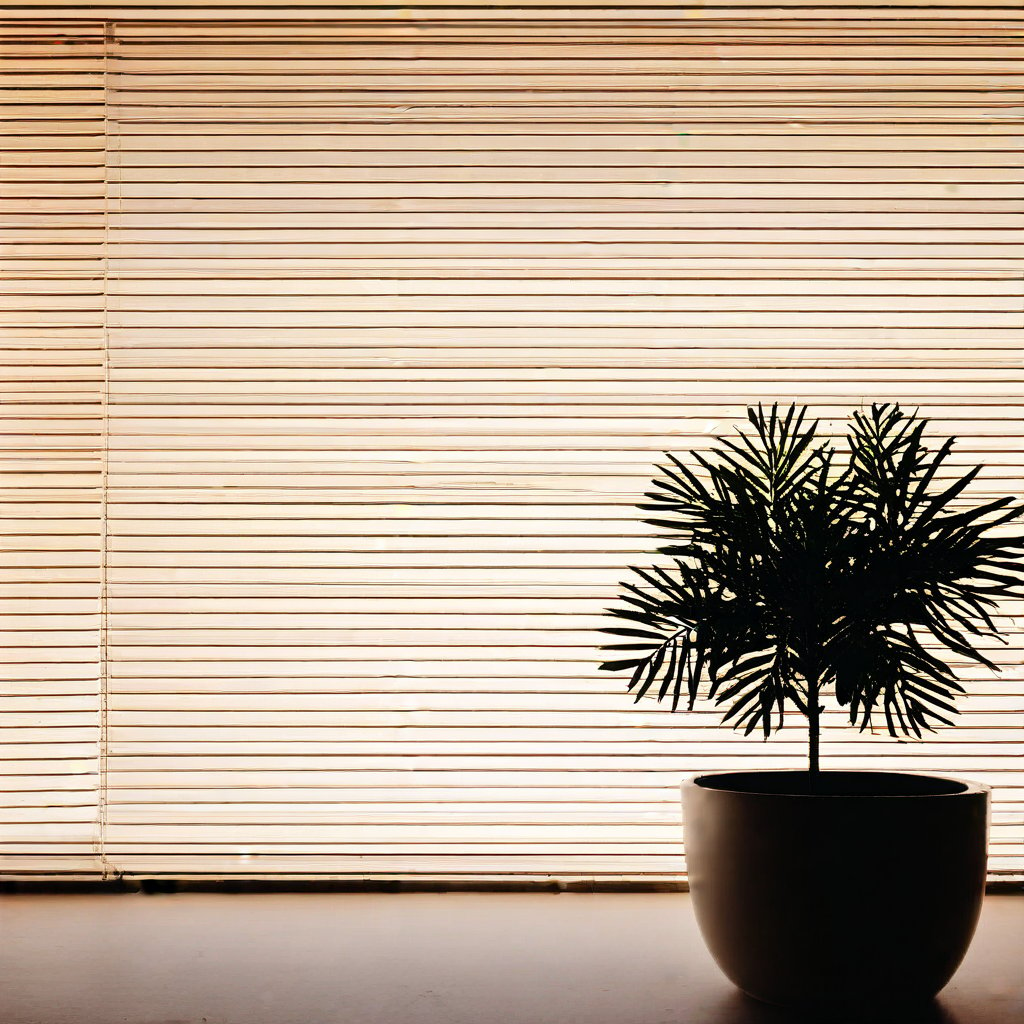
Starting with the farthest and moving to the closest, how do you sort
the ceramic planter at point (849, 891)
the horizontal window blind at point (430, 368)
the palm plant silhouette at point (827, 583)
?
the horizontal window blind at point (430, 368) < the palm plant silhouette at point (827, 583) < the ceramic planter at point (849, 891)

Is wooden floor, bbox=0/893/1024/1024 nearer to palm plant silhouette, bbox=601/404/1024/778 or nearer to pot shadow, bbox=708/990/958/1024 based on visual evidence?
pot shadow, bbox=708/990/958/1024

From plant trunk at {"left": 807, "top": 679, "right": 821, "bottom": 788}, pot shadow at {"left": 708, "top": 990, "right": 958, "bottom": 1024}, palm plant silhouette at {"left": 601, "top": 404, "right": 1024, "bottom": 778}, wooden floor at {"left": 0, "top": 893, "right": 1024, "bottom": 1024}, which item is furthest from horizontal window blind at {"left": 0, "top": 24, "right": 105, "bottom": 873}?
plant trunk at {"left": 807, "top": 679, "right": 821, "bottom": 788}

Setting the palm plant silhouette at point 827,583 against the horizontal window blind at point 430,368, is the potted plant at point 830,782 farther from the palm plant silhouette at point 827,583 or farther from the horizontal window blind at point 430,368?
the horizontal window blind at point 430,368

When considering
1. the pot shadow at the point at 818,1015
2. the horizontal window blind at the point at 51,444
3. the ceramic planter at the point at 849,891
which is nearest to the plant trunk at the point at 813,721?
the ceramic planter at the point at 849,891

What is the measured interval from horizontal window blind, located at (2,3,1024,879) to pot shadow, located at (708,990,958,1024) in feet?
1.77

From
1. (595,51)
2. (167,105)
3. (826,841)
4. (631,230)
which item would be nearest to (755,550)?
(826,841)

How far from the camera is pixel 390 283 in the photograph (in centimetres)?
195

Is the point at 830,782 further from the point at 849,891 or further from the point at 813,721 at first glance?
the point at 849,891

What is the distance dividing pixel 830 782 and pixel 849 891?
27 cm

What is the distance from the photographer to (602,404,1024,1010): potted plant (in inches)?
48.1

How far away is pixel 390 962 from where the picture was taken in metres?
1.53

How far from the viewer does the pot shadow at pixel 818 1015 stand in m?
1.22

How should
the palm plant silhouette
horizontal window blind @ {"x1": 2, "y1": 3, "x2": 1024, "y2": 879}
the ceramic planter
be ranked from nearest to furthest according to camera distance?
1. the ceramic planter
2. the palm plant silhouette
3. horizontal window blind @ {"x1": 2, "y1": 3, "x2": 1024, "y2": 879}

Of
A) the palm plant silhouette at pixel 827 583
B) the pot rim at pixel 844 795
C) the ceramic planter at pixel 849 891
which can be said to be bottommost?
the ceramic planter at pixel 849 891
